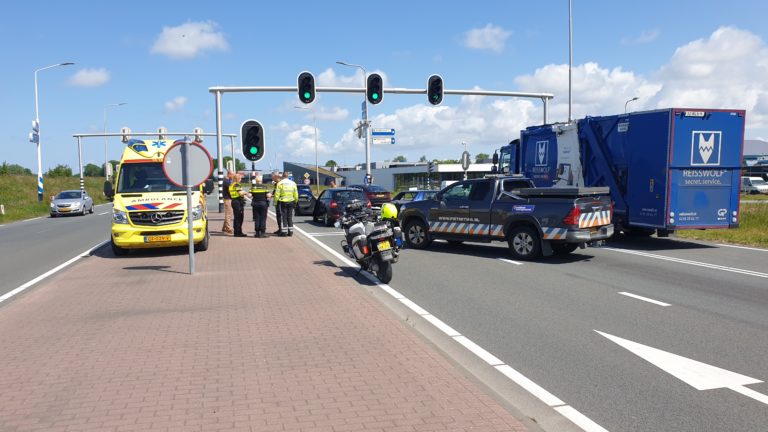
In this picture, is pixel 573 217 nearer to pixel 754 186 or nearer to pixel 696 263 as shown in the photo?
pixel 696 263

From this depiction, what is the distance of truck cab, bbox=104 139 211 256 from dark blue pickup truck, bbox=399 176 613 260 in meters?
5.07

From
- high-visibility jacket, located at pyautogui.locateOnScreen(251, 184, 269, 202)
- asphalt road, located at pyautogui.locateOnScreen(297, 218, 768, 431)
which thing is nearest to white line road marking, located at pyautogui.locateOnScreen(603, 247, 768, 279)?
asphalt road, located at pyautogui.locateOnScreen(297, 218, 768, 431)

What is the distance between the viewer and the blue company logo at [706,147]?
13.8 meters

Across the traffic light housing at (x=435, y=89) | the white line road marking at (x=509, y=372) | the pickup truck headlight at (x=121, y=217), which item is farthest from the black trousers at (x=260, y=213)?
the white line road marking at (x=509, y=372)

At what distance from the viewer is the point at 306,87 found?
1959 centimetres

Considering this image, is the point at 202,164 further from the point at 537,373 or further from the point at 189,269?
the point at 537,373

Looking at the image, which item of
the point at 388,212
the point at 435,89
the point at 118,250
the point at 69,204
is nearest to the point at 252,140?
the point at 118,250

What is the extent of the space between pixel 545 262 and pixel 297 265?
16.5 ft

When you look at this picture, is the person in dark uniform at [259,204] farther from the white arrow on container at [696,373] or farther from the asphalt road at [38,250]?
the white arrow on container at [696,373]

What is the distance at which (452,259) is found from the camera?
12.5 meters

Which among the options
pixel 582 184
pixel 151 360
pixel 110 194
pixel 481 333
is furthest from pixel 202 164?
pixel 582 184

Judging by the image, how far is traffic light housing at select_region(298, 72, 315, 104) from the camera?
1950 centimetres

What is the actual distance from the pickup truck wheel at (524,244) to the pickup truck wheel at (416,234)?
2.45 m

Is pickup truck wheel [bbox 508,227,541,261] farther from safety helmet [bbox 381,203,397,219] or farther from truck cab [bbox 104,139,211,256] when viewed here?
truck cab [bbox 104,139,211,256]
